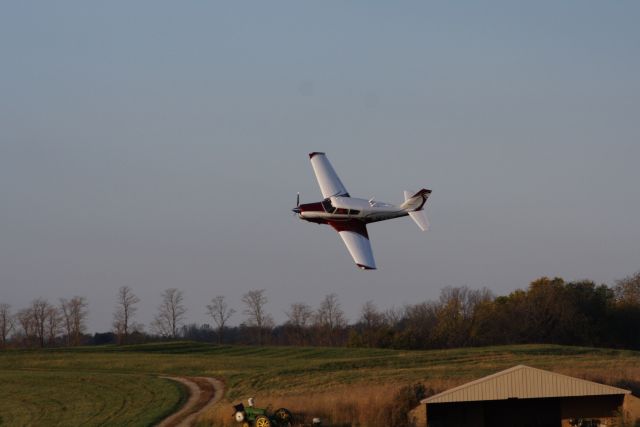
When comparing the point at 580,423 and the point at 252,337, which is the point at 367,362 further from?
the point at 252,337

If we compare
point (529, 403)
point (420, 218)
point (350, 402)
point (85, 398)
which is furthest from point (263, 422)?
point (85, 398)

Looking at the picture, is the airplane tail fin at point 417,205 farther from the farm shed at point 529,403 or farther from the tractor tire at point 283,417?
the tractor tire at point 283,417

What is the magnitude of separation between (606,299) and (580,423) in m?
56.1

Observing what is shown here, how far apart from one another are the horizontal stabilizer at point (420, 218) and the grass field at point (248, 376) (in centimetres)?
825

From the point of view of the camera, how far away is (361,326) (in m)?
112

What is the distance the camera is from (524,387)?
132ft

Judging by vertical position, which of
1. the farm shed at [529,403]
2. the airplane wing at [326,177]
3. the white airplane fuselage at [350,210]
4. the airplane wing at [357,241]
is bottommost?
the farm shed at [529,403]

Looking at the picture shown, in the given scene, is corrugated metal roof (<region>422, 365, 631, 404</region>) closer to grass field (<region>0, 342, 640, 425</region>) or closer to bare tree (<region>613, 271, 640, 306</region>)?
grass field (<region>0, 342, 640, 425</region>)

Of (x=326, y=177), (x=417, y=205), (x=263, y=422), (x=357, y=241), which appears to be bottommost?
(x=263, y=422)

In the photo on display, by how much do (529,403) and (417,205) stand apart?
14.7 metres

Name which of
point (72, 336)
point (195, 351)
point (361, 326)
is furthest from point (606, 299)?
point (72, 336)

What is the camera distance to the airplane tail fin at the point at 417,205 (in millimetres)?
36625

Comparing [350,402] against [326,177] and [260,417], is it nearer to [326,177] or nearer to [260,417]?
[260,417]

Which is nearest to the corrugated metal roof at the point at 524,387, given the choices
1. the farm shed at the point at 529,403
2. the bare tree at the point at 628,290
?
the farm shed at the point at 529,403
